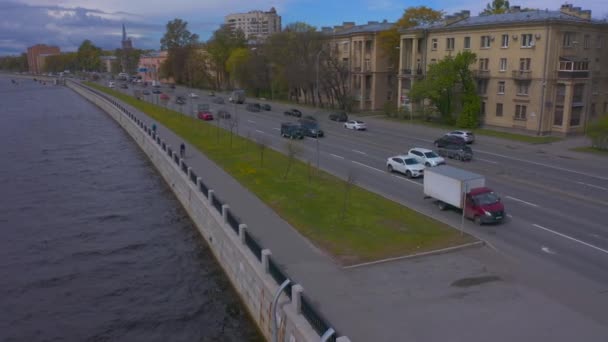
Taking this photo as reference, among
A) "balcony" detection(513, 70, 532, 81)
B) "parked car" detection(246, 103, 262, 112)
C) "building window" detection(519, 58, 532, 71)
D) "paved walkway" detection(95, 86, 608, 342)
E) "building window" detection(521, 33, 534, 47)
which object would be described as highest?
"building window" detection(521, 33, 534, 47)

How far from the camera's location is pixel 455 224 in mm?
22094

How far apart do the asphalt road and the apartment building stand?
2262cm

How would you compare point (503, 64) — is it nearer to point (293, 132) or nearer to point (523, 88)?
point (523, 88)

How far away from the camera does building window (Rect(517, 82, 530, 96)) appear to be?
171 ft

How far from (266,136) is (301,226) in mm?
30138

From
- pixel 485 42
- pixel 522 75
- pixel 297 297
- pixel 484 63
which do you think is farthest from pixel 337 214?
pixel 485 42

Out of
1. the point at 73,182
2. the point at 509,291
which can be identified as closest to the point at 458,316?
the point at 509,291

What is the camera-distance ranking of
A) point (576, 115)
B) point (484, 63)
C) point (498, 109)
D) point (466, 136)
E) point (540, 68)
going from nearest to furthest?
point (466, 136), point (540, 68), point (576, 115), point (498, 109), point (484, 63)

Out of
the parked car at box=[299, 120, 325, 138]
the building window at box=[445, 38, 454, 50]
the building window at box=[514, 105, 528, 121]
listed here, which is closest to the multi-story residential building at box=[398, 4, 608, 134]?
the building window at box=[514, 105, 528, 121]

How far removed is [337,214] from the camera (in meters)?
22.6

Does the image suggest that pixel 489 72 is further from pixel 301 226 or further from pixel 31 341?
pixel 31 341

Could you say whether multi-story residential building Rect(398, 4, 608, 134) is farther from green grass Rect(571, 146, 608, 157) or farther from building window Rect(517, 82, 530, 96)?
green grass Rect(571, 146, 608, 157)

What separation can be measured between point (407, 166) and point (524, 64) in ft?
89.0

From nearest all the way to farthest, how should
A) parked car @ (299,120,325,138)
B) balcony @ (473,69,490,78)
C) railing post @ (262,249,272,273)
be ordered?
railing post @ (262,249,272,273), parked car @ (299,120,325,138), balcony @ (473,69,490,78)
